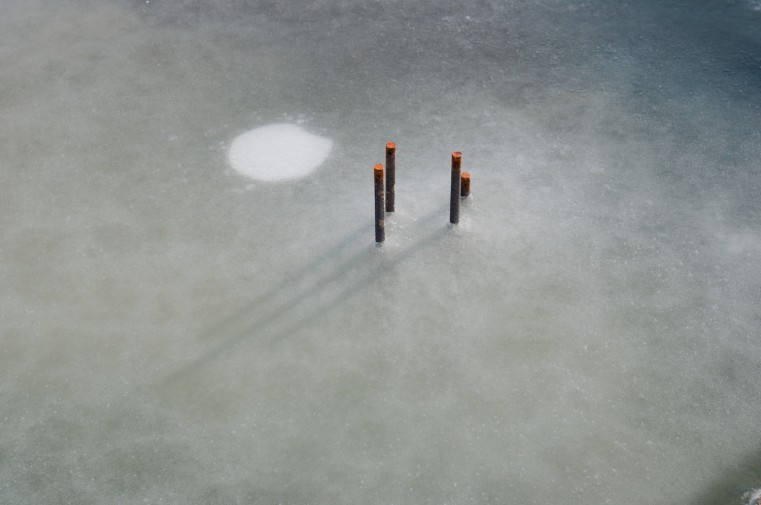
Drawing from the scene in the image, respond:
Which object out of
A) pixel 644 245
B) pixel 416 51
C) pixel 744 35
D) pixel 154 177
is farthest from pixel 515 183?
pixel 744 35

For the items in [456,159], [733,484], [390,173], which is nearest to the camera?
[733,484]

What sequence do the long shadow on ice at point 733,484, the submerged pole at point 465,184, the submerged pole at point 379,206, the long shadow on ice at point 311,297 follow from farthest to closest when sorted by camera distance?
the submerged pole at point 465,184, the submerged pole at point 379,206, the long shadow on ice at point 311,297, the long shadow on ice at point 733,484

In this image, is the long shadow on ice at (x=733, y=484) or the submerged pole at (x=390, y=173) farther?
the submerged pole at (x=390, y=173)

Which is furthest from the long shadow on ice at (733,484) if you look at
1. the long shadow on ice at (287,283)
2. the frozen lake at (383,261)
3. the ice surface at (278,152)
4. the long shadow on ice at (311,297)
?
the ice surface at (278,152)

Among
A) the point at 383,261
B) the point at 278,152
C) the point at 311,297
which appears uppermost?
the point at 278,152

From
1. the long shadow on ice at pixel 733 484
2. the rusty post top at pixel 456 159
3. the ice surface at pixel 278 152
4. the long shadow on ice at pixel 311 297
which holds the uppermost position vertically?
the rusty post top at pixel 456 159

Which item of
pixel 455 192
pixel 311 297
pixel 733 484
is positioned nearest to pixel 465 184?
pixel 455 192

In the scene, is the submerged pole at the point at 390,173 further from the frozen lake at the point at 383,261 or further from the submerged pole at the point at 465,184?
the submerged pole at the point at 465,184

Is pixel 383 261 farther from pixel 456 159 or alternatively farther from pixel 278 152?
pixel 278 152
